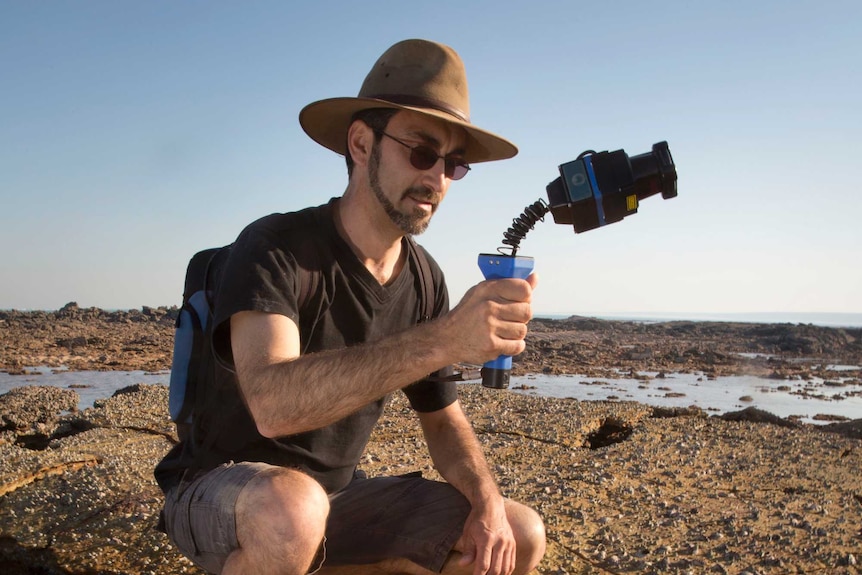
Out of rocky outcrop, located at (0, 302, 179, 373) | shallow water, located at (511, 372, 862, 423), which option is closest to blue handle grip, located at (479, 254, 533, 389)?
rocky outcrop, located at (0, 302, 179, 373)

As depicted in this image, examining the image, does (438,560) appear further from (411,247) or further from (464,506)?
(411,247)

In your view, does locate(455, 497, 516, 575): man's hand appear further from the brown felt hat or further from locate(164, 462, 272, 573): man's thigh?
the brown felt hat

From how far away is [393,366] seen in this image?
1806 millimetres

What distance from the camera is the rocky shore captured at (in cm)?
326

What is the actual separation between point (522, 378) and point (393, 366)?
10.9 m

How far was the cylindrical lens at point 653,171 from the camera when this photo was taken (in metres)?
2.00

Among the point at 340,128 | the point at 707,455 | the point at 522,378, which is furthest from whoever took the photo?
the point at 522,378

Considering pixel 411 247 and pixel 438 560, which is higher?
pixel 411 247

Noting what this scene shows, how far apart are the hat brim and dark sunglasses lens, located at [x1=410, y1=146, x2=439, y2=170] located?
123 millimetres

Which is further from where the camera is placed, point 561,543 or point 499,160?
point 561,543

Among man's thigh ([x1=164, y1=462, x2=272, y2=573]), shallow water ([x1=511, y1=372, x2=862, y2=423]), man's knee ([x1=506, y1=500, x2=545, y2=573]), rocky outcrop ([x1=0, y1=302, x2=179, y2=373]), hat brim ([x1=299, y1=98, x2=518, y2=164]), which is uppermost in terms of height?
hat brim ([x1=299, y1=98, x2=518, y2=164])

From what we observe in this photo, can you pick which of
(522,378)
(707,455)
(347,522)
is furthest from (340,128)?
(522,378)

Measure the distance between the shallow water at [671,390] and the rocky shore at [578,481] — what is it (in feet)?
9.13

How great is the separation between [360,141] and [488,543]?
4.94 ft
